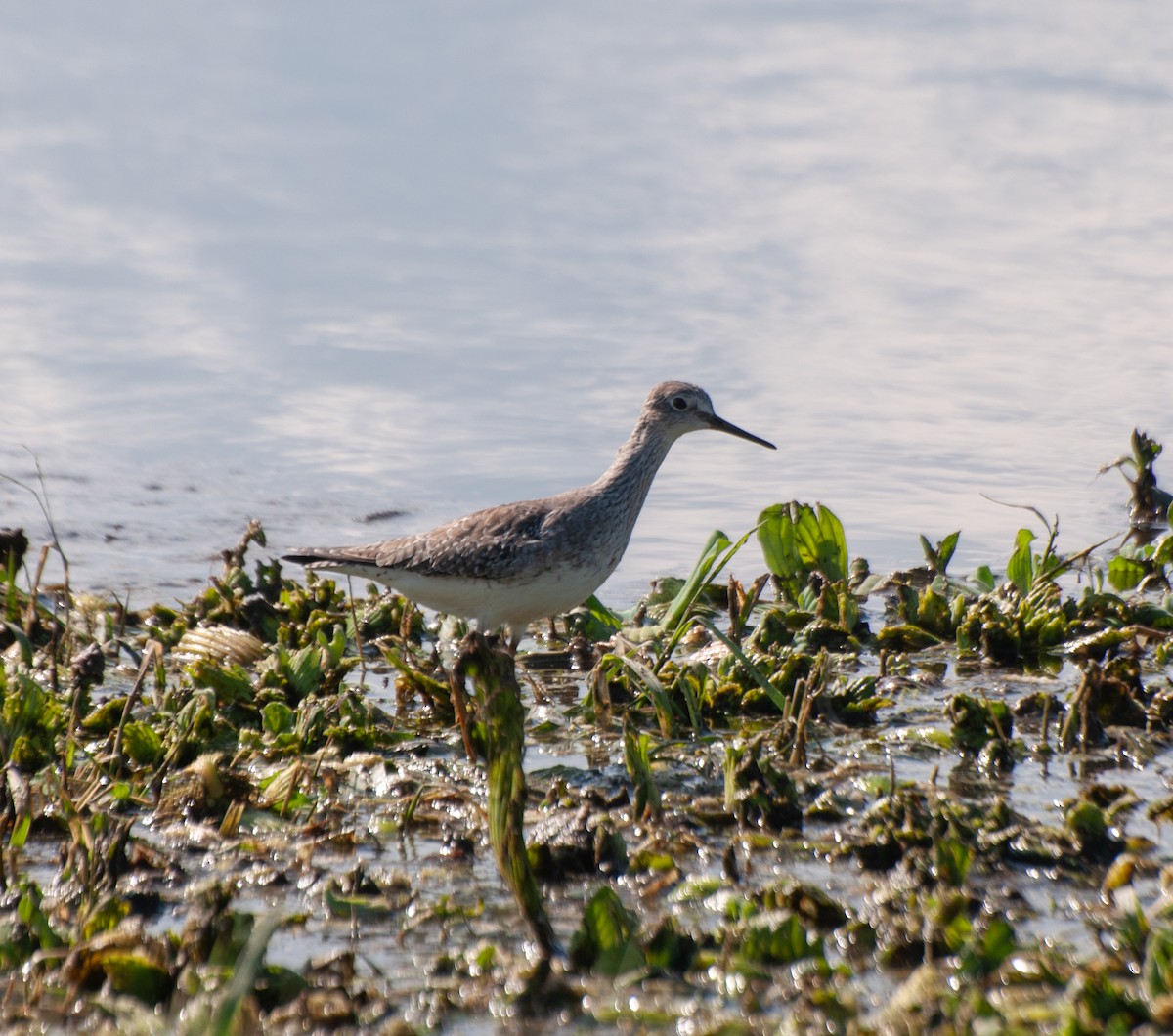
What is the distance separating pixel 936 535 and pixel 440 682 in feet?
17.0

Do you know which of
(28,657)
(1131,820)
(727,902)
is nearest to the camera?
(727,902)

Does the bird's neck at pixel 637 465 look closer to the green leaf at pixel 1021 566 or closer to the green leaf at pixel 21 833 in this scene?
the green leaf at pixel 1021 566

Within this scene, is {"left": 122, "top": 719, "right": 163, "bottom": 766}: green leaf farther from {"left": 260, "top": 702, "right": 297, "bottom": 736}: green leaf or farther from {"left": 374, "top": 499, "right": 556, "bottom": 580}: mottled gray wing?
{"left": 374, "top": 499, "right": 556, "bottom": 580}: mottled gray wing

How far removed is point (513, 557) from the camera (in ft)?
22.9

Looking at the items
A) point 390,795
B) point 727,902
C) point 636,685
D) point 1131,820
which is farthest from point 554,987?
point 636,685

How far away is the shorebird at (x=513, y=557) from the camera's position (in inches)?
273

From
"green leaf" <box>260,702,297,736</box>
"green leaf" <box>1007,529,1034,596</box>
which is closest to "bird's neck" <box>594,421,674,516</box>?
"green leaf" <box>1007,529,1034,596</box>

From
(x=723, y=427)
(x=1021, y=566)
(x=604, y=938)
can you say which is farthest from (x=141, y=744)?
(x=723, y=427)

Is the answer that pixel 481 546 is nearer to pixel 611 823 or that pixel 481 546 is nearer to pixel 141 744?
pixel 141 744

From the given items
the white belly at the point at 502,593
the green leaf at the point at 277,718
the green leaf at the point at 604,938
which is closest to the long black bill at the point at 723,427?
the white belly at the point at 502,593

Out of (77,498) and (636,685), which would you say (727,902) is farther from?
(77,498)

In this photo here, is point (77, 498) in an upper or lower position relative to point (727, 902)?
upper

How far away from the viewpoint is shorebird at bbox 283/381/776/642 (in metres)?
6.94

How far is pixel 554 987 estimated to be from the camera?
3.16 metres
